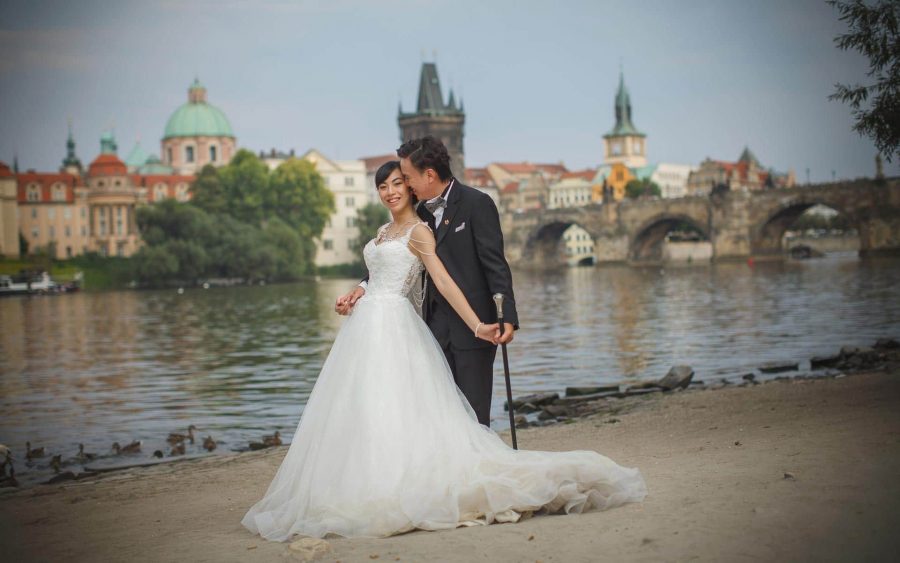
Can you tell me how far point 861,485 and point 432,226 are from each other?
247 centimetres

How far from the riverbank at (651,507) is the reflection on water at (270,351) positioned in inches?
96.9

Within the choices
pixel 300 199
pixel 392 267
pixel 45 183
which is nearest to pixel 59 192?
pixel 45 183

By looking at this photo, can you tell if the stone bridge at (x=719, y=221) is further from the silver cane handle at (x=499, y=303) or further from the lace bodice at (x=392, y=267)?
the silver cane handle at (x=499, y=303)

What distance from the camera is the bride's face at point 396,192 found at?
584 centimetres

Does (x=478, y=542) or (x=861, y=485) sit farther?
(x=861, y=485)

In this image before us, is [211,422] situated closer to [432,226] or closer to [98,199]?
[432,226]

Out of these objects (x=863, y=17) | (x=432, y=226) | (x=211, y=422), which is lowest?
(x=211, y=422)

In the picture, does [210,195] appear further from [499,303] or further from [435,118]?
[499,303]

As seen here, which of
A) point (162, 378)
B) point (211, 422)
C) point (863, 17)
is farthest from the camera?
point (162, 378)

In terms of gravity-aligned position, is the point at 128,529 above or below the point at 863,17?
below

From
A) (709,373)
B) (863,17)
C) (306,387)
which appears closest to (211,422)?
(306,387)

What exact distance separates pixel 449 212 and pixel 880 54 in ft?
22.1

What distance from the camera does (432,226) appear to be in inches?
238

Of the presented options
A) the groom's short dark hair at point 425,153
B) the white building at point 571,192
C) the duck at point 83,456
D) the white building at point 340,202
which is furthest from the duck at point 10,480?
the white building at point 571,192
